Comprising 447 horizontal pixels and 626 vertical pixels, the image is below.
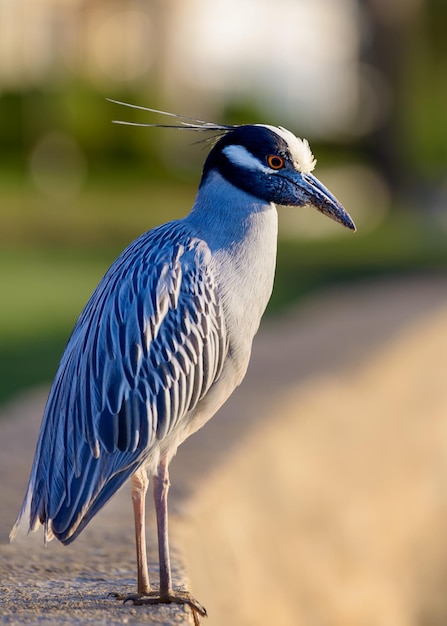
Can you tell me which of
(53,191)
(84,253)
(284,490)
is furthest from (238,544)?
(53,191)

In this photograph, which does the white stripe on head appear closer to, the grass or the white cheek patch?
the white cheek patch

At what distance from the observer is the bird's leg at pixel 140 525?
376 cm

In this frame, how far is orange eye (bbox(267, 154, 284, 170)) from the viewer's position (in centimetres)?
370

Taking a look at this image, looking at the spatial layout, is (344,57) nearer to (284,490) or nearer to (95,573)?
(284,490)

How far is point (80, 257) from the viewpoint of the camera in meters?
14.4

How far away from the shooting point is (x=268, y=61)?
27.0 meters

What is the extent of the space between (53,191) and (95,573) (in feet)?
53.4

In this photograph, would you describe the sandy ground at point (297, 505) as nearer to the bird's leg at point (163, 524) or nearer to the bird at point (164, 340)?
the bird's leg at point (163, 524)

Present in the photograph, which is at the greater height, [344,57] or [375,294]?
[344,57]

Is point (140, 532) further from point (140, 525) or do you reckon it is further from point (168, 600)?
point (168, 600)

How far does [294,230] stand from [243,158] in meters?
13.6

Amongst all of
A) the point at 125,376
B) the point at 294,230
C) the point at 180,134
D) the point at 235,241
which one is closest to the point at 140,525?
the point at 125,376

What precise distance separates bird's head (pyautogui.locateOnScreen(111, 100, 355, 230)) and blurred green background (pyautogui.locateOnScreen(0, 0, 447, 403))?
537cm

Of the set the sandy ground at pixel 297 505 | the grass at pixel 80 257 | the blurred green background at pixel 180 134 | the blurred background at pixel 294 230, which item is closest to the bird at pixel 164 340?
the sandy ground at pixel 297 505
